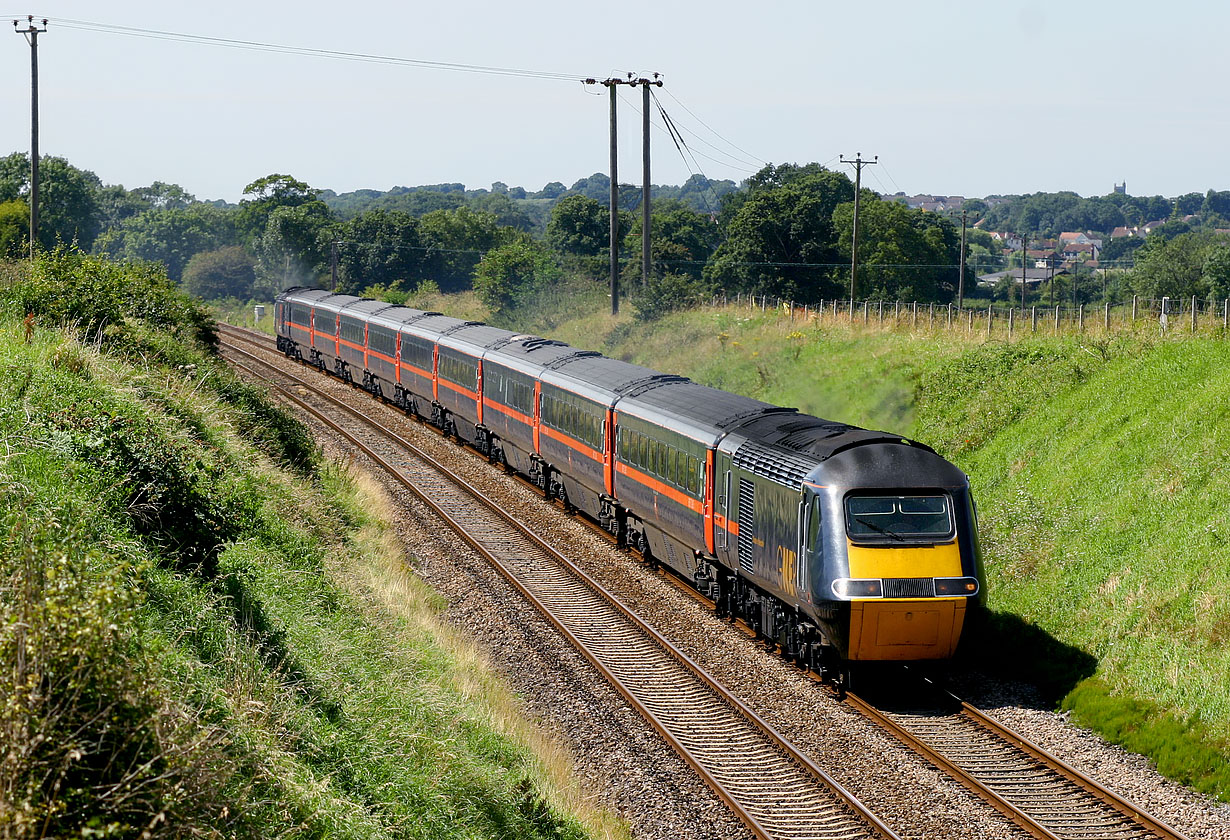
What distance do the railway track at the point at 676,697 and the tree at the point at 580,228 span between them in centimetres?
6282

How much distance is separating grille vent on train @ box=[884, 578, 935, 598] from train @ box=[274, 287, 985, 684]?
0.02 metres

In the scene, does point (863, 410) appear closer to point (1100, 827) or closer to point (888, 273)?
point (1100, 827)

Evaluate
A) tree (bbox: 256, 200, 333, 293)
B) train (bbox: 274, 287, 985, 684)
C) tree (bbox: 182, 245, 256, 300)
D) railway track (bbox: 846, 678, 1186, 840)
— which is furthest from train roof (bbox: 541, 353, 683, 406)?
tree (bbox: 182, 245, 256, 300)

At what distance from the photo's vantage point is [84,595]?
699 cm

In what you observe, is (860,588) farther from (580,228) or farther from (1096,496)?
(580,228)

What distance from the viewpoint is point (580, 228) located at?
9006cm

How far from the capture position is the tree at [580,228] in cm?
8938

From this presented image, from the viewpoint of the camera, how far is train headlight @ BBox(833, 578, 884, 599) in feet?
46.5

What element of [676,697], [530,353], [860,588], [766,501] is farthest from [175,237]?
[860,588]

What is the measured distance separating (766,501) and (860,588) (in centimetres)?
242

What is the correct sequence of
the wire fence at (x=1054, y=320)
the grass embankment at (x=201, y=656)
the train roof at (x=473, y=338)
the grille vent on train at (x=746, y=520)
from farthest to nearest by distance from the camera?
1. the train roof at (x=473, y=338)
2. the wire fence at (x=1054, y=320)
3. the grille vent on train at (x=746, y=520)
4. the grass embankment at (x=201, y=656)

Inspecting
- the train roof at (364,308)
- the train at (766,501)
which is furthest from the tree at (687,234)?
the train at (766,501)

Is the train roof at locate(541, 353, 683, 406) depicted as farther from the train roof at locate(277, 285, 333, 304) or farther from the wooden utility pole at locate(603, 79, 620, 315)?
the train roof at locate(277, 285, 333, 304)

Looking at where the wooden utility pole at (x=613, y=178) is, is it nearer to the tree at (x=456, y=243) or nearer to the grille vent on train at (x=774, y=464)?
the grille vent on train at (x=774, y=464)
